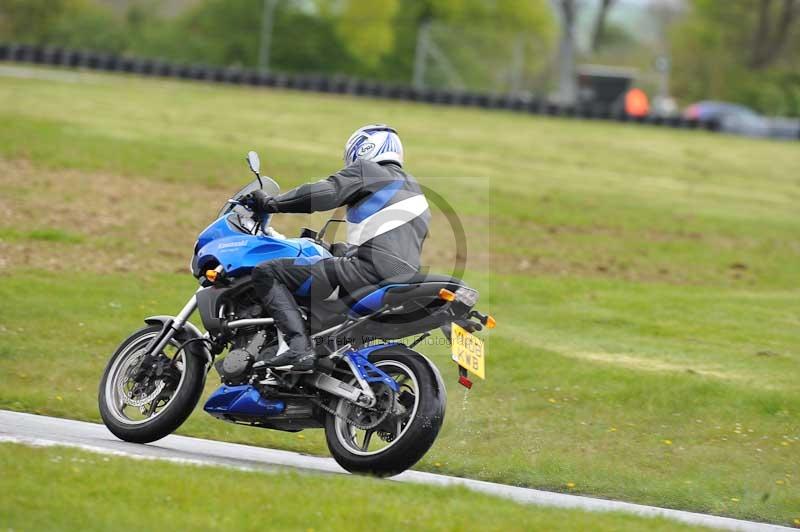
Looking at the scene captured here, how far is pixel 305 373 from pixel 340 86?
41250 millimetres

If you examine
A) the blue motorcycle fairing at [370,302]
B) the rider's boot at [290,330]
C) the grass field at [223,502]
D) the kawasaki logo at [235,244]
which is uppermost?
the kawasaki logo at [235,244]

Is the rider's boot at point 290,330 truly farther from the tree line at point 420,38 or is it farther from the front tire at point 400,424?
the tree line at point 420,38

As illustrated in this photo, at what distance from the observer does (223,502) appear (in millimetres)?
6418

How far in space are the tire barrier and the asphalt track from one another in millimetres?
39334

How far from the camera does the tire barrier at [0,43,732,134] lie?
47.0m

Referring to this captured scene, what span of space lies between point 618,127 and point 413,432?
38.4 meters

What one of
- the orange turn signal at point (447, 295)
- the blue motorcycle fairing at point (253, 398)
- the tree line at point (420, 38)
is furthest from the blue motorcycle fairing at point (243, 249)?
the tree line at point (420, 38)

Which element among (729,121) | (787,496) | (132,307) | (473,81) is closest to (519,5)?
(473,81)

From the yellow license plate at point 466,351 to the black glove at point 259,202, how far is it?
4.86ft

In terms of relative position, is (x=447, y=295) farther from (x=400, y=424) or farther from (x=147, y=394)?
(x=147, y=394)

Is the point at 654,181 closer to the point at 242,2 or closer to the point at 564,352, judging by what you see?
the point at 564,352

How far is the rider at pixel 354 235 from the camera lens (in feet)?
25.6

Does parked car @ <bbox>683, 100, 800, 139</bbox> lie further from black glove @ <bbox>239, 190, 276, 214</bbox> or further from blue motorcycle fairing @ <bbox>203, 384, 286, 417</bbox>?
blue motorcycle fairing @ <bbox>203, 384, 286, 417</bbox>

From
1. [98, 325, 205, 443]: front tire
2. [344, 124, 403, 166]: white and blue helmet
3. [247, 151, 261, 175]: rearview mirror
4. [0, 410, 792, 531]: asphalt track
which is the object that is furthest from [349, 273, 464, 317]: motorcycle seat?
[98, 325, 205, 443]: front tire
